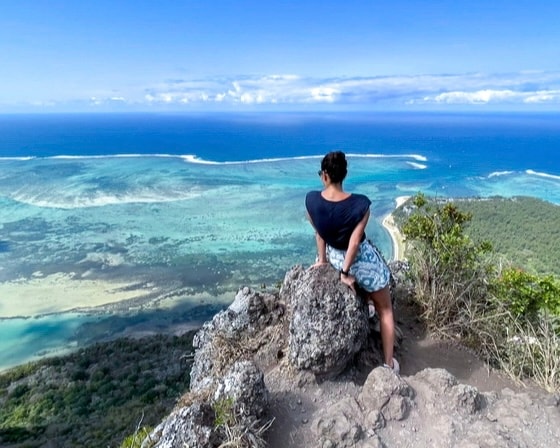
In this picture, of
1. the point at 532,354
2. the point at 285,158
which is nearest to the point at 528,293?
the point at 532,354

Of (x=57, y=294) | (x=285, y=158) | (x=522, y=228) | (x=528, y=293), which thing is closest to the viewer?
(x=528, y=293)

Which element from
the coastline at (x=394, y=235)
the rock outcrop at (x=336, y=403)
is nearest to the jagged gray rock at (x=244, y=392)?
the rock outcrop at (x=336, y=403)

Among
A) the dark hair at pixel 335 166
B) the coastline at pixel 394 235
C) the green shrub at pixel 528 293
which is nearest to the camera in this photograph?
the dark hair at pixel 335 166

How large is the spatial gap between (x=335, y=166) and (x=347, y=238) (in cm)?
68

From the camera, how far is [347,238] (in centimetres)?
384

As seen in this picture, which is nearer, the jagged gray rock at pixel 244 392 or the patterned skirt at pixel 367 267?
the jagged gray rock at pixel 244 392

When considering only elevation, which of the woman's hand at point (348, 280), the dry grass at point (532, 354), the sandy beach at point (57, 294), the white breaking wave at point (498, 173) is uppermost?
the woman's hand at point (348, 280)

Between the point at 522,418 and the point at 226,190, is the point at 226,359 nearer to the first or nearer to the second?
the point at 522,418

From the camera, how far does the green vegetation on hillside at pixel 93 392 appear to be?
496 inches

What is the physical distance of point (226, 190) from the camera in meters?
57.4

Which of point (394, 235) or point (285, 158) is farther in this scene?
point (285, 158)

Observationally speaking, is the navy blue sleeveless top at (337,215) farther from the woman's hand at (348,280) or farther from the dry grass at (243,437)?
the dry grass at (243,437)

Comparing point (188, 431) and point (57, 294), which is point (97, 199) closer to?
point (57, 294)

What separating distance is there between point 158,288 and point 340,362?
2668 centimetres
